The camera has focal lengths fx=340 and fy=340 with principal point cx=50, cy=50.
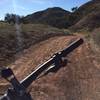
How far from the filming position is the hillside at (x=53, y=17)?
84812 mm

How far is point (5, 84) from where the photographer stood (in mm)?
17500

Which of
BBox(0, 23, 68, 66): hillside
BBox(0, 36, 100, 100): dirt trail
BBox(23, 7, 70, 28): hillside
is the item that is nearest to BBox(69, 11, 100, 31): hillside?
BBox(23, 7, 70, 28): hillside

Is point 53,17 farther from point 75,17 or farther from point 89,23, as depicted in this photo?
point 89,23

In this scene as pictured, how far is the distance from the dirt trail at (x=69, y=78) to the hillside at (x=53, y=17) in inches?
2234

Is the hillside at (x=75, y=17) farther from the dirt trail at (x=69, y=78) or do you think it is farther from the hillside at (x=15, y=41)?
the dirt trail at (x=69, y=78)

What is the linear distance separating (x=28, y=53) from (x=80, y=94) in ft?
42.6

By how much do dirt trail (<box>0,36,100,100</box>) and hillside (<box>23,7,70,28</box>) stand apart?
5675 cm

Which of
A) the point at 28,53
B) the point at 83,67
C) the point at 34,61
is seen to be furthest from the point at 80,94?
the point at 28,53

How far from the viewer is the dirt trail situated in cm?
1459

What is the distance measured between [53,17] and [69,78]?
84223 millimetres

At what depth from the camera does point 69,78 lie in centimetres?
1758

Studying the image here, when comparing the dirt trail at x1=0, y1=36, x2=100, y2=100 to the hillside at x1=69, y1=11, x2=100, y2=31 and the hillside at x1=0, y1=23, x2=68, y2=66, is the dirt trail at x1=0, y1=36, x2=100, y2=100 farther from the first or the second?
the hillside at x1=69, y1=11, x2=100, y2=31

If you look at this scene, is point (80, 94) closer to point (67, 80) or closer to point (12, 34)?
point (67, 80)

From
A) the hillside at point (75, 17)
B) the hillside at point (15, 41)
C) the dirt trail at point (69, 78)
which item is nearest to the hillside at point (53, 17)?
the hillside at point (75, 17)
